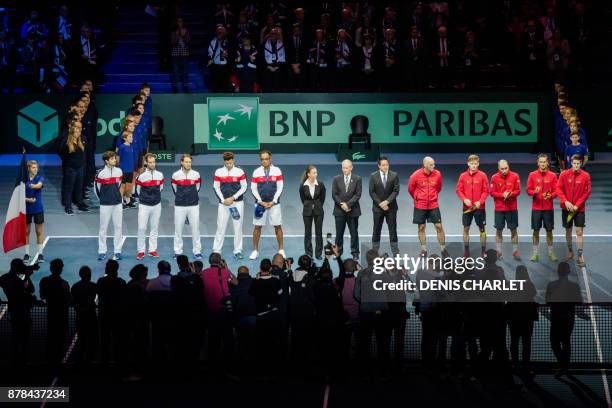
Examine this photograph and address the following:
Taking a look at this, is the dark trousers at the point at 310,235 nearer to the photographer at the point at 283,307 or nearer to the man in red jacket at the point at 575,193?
the man in red jacket at the point at 575,193

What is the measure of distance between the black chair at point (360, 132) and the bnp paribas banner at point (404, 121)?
35cm

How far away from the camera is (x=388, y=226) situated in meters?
20.5

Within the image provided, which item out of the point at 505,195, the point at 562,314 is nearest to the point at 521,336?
the point at 562,314

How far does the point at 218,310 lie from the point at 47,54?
17.1 meters

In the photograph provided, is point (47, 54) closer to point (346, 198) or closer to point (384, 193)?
point (346, 198)

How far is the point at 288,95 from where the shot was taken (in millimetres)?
29094

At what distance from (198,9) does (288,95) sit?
5.80 m

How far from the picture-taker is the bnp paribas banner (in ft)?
95.2

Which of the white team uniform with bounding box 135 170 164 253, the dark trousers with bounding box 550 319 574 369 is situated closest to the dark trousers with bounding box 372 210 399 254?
the white team uniform with bounding box 135 170 164 253

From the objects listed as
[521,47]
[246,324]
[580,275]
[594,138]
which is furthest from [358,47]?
[246,324]

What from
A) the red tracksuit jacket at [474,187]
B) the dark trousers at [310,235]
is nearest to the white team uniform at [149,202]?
the dark trousers at [310,235]

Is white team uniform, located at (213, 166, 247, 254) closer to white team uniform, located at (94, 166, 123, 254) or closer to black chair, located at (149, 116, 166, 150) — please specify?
white team uniform, located at (94, 166, 123, 254)

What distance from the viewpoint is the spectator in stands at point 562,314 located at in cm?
1491

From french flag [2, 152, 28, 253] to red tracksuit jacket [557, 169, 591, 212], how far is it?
9.47 meters
